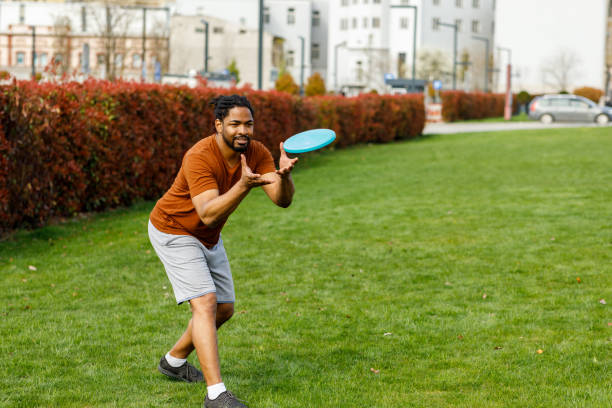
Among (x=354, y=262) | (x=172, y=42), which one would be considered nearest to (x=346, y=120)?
(x=354, y=262)

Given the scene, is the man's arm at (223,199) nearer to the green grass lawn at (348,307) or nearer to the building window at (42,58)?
the green grass lawn at (348,307)

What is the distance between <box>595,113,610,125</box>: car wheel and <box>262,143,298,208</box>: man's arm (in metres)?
41.7

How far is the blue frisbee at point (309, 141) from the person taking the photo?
4.22 metres

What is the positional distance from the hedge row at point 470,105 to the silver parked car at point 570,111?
644cm

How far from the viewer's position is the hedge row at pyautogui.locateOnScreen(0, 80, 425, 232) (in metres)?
10.2

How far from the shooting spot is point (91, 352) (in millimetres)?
5816

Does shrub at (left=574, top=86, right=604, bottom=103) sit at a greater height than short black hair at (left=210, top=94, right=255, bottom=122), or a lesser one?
greater

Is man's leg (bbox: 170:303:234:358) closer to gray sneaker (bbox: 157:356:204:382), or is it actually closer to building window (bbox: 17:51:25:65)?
gray sneaker (bbox: 157:356:204:382)

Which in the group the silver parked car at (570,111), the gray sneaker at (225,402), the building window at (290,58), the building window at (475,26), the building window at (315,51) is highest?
the building window at (475,26)

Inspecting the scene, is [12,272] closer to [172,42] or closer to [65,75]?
[65,75]

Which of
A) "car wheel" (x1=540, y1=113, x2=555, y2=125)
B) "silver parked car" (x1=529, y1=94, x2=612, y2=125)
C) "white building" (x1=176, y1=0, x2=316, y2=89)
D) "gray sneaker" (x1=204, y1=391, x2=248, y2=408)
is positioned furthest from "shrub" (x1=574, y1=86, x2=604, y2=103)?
"gray sneaker" (x1=204, y1=391, x2=248, y2=408)

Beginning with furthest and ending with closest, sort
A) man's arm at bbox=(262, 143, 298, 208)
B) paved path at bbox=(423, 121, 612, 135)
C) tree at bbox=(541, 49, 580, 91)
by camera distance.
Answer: tree at bbox=(541, 49, 580, 91) < paved path at bbox=(423, 121, 612, 135) < man's arm at bbox=(262, 143, 298, 208)

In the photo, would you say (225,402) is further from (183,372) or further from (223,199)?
(223,199)

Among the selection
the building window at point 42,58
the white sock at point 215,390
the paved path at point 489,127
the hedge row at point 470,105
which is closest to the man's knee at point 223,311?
the white sock at point 215,390
